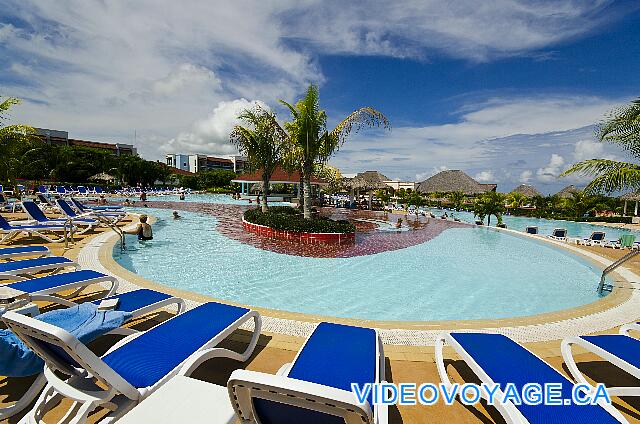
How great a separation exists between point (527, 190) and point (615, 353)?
145ft

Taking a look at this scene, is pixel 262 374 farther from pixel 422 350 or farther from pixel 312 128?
pixel 312 128

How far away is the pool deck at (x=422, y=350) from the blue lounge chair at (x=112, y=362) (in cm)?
36

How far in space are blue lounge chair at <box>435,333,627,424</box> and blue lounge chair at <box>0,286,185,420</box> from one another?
3.44 m

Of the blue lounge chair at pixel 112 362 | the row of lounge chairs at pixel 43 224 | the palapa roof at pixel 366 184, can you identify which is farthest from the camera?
the palapa roof at pixel 366 184

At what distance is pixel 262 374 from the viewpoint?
167 cm

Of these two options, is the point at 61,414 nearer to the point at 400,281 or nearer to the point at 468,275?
the point at 400,281

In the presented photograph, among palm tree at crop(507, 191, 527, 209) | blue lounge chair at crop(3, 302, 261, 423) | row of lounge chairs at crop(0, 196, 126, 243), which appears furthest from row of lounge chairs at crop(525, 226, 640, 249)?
palm tree at crop(507, 191, 527, 209)

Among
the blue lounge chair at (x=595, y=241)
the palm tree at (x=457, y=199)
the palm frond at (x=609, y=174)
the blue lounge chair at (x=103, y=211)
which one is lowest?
the blue lounge chair at (x=595, y=241)

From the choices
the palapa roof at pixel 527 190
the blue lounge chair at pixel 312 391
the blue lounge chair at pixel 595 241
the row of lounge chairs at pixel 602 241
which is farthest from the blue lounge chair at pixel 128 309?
the palapa roof at pixel 527 190

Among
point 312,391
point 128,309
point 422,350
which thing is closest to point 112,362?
point 128,309

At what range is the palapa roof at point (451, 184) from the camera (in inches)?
1540

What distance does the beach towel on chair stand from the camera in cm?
260

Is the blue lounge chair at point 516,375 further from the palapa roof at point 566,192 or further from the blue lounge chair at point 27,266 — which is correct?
the palapa roof at point 566,192

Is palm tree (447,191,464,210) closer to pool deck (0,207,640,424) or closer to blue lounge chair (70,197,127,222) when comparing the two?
pool deck (0,207,640,424)
